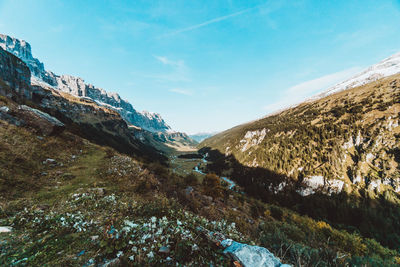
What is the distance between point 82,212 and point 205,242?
5557mm

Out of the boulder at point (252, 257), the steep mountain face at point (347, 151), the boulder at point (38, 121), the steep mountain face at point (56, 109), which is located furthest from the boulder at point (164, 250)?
the steep mountain face at point (347, 151)

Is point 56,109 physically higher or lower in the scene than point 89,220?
higher

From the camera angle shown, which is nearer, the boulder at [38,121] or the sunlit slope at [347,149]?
the boulder at [38,121]

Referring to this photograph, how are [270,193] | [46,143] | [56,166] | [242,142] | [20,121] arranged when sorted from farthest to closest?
[242,142] → [270,193] → [20,121] → [46,143] → [56,166]

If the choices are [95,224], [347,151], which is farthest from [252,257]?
[347,151]

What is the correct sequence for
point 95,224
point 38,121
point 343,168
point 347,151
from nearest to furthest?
point 95,224
point 38,121
point 343,168
point 347,151

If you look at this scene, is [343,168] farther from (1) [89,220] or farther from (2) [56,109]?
(2) [56,109]

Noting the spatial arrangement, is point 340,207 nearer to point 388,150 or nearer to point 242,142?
A: point 388,150

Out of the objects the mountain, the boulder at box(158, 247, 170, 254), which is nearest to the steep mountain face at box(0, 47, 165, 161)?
the boulder at box(158, 247, 170, 254)

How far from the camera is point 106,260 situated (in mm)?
3115

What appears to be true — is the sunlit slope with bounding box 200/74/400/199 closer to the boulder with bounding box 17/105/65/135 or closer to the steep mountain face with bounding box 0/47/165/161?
the steep mountain face with bounding box 0/47/165/161

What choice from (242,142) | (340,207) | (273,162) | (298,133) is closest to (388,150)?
(340,207)

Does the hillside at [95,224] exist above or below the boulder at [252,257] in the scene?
above

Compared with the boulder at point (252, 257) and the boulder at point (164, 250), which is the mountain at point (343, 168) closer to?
the boulder at point (252, 257)
